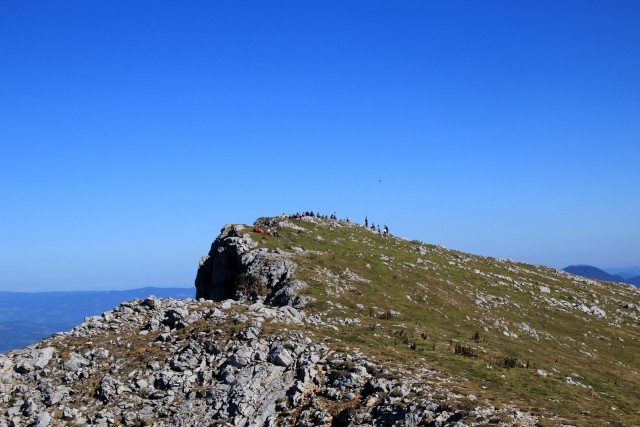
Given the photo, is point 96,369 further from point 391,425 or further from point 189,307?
point 391,425

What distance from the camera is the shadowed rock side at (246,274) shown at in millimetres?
49369

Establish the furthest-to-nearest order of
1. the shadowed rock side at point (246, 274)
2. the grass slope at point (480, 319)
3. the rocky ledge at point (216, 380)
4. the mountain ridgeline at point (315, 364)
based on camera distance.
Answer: the shadowed rock side at point (246, 274)
the grass slope at point (480, 319)
the mountain ridgeline at point (315, 364)
the rocky ledge at point (216, 380)

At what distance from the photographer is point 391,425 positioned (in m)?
23.7

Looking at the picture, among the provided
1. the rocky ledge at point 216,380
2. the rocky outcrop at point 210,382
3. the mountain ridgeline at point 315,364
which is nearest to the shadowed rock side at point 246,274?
the mountain ridgeline at point 315,364

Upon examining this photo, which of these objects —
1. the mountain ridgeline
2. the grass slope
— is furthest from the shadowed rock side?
the grass slope

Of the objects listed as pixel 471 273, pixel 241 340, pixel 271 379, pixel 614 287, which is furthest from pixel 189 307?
pixel 614 287

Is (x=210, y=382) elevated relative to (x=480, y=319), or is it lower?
lower

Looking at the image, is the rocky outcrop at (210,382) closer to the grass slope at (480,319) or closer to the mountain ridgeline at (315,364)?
the mountain ridgeline at (315,364)

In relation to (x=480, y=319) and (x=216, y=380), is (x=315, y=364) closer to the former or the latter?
(x=216, y=380)

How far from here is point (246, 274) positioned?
53.2m

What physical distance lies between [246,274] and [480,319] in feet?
85.2

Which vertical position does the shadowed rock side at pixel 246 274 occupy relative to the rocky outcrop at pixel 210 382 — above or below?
above

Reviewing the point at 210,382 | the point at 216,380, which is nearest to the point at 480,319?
the point at 216,380

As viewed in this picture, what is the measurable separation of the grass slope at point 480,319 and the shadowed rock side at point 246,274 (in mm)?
1939
